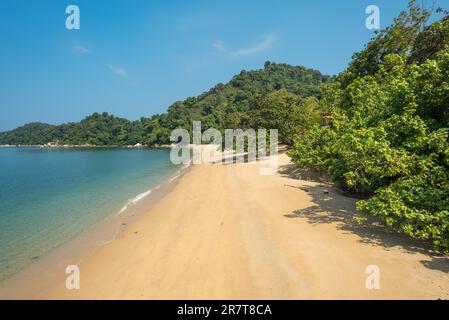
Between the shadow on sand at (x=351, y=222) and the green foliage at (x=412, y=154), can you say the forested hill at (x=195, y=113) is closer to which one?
the shadow on sand at (x=351, y=222)

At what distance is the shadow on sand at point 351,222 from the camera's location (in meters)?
A: 6.95

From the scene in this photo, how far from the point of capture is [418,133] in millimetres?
7707

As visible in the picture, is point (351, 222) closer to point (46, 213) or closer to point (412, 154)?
point (412, 154)

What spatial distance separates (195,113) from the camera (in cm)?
12500

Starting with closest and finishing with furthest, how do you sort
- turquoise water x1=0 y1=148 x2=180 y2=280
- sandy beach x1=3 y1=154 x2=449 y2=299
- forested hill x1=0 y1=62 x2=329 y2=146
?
sandy beach x1=3 y1=154 x2=449 y2=299 < turquoise water x1=0 y1=148 x2=180 y2=280 < forested hill x1=0 y1=62 x2=329 y2=146

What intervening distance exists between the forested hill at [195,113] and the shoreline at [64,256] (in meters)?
90.4

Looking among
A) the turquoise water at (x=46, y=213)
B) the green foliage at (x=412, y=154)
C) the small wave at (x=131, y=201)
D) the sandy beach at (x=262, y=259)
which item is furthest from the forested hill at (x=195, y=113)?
the green foliage at (x=412, y=154)

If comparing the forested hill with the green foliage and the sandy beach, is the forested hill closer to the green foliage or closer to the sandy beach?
the sandy beach

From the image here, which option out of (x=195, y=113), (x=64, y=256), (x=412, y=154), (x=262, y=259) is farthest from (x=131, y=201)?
(x=195, y=113)

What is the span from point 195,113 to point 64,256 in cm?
11812

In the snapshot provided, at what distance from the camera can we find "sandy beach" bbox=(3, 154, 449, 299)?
5.79 meters

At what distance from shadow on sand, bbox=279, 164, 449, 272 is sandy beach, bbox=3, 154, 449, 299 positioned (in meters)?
0.03

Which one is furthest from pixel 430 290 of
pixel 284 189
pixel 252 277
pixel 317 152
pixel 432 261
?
pixel 317 152

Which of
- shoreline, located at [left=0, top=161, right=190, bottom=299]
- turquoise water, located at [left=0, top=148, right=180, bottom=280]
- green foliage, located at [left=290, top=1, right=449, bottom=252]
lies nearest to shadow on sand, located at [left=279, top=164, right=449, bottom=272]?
green foliage, located at [left=290, top=1, right=449, bottom=252]
